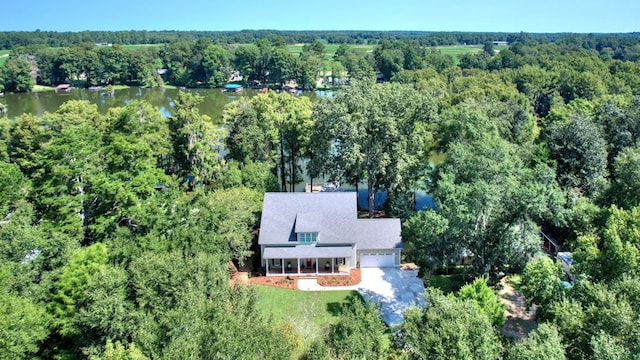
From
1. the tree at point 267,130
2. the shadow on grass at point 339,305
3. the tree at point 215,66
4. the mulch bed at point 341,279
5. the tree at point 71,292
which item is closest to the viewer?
the tree at point 71,292

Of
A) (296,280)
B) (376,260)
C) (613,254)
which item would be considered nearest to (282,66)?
(376,260)

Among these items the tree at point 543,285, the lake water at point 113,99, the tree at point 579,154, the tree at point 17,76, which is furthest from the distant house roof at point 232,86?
the tree at point 543,285

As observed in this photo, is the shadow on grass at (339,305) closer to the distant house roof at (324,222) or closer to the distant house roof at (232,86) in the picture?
the distant house roof at (324,222)

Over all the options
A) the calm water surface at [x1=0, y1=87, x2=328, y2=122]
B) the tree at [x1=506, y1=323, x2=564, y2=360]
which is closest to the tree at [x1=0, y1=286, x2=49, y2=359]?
the tree at [x1=506, y1=323, x2=564, y2=360]

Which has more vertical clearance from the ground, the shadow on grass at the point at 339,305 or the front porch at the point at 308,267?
the front porch at the point at 308,267

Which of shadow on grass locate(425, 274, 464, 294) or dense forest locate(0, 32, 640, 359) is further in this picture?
shadow on grass locate(425, 274, 464, 294)

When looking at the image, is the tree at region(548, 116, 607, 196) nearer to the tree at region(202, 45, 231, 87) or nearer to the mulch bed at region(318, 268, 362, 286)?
the mulch bed at region(318, 268, 362, 286)

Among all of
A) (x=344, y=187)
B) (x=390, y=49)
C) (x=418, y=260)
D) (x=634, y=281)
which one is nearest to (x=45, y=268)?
(x=418, y=260)
